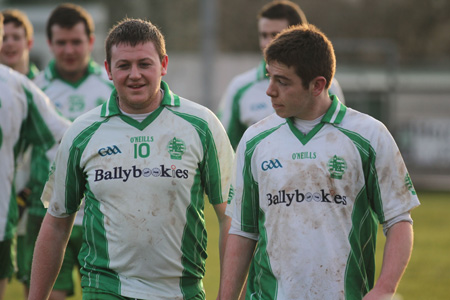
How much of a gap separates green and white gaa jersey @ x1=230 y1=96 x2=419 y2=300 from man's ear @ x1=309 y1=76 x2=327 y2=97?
0.41 feet

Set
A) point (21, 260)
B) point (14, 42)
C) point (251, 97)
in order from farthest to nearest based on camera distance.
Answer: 1. point (21, 260)
2. point (14, 42)
3. point (251, 97)

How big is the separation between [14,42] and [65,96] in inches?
30.8

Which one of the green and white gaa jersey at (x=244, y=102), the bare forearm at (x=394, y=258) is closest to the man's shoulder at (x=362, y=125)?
the bare forearm at (x=394, y=258)

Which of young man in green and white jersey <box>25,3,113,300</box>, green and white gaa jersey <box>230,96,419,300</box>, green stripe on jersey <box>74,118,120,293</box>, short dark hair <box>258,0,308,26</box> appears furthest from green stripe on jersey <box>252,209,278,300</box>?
young man in green and white jersey <box>25,3,113,300</box>

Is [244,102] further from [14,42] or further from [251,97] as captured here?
[14,42]

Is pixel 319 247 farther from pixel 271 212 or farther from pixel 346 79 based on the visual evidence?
pixel 346 79

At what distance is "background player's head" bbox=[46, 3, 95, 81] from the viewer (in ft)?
23.5

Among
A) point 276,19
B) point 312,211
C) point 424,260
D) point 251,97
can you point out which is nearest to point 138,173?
point 312,211

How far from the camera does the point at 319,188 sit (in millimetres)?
4195

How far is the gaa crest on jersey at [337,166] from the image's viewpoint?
4.18 metres

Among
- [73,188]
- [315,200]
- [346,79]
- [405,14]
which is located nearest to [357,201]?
[315,200]

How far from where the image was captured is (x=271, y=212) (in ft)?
14.1

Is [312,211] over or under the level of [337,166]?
under

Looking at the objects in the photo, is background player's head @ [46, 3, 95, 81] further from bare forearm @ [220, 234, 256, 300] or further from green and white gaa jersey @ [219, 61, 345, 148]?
bare forearm @ [220, 234, 256, 300]
